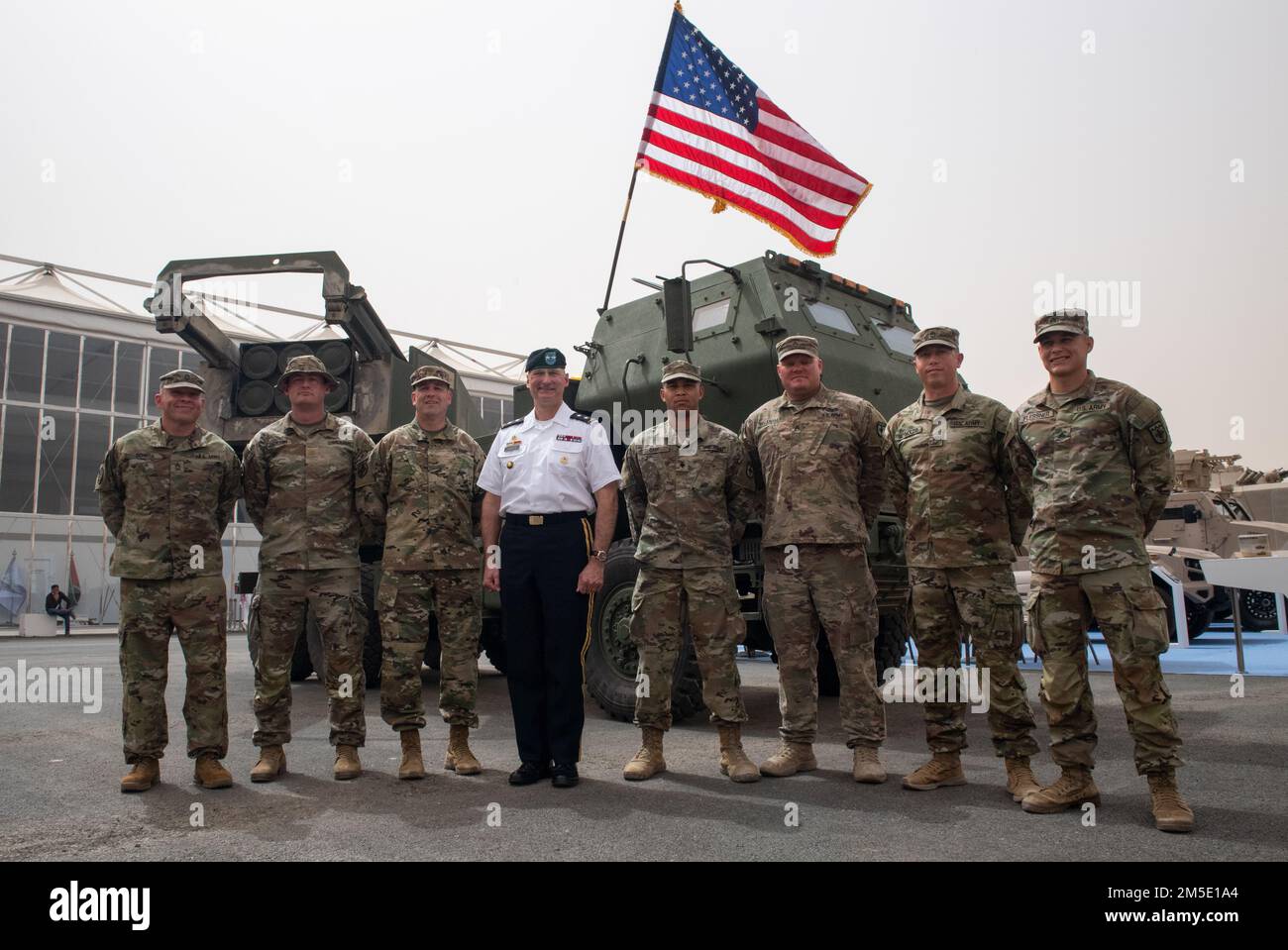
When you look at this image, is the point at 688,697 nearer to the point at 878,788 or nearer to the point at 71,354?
the point at 878,788

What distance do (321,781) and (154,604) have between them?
1067mm

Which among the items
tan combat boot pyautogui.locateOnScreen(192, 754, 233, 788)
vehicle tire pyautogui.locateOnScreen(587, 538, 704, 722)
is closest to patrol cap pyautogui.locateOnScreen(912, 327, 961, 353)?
vehicle tire pyautogui.locateOnScreen(587, 538, 704, 722)

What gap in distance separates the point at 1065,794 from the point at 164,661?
12.1 ft

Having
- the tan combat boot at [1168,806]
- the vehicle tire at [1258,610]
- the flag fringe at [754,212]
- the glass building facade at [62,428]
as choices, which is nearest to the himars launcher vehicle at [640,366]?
the flag fringe at [754,212]

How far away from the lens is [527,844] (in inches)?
115

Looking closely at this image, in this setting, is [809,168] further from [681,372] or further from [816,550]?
[816,550]

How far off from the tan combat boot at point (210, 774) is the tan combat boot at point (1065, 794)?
10.5 ft

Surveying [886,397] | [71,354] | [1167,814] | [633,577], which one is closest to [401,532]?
[633,577]

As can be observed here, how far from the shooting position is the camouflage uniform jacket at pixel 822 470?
4.05 meters

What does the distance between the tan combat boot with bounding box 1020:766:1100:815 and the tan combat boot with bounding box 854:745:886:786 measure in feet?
1.98

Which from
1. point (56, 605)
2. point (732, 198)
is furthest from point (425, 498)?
point (56, 605)

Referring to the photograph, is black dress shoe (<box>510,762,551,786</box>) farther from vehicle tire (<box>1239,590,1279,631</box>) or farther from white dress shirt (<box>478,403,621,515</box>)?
vehicle tire (<box>1239,590,1279,631</box>)

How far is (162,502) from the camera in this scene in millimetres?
4168

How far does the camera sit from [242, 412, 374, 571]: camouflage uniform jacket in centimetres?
427
